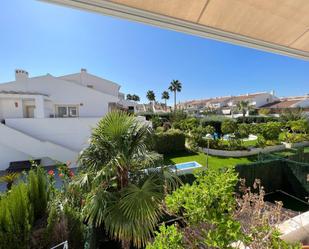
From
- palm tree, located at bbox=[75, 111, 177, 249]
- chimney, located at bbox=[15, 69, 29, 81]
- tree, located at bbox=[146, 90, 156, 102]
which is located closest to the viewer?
palm tree, located at bbox=[75, 111, 177, 249]

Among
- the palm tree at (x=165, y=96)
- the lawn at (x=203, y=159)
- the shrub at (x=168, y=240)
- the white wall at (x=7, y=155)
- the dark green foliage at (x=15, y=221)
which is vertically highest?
the palm tree at (x=165, y=96)

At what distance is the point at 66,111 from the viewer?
22000 mm

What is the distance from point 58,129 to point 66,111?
6.99 metres

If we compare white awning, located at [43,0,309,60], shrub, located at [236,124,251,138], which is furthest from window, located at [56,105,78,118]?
white awning, located at [43,0,309,60]

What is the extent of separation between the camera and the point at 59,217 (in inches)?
148

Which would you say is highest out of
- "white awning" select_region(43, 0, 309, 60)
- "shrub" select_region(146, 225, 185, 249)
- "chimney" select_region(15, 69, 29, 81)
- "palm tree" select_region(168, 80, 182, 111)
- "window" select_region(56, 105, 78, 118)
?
"palm tree" select_region(168, 80, 182, 111)

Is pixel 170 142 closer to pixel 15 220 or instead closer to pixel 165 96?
pixel 15 220

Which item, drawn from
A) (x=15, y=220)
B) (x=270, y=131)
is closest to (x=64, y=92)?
(x=15, y=220)

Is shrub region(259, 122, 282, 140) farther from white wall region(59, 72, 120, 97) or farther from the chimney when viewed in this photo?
the chimney

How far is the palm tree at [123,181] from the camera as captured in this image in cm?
368

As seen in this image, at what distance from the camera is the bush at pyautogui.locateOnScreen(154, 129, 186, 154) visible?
58.4ft

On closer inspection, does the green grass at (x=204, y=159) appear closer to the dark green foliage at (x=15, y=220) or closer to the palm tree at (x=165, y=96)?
the dark green foliage at (x=15, y=220)

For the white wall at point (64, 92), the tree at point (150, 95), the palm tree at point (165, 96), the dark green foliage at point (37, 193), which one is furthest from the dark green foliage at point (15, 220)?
the palm tree at point (165, 96)

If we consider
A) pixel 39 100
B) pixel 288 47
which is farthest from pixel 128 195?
pixel 39 100
